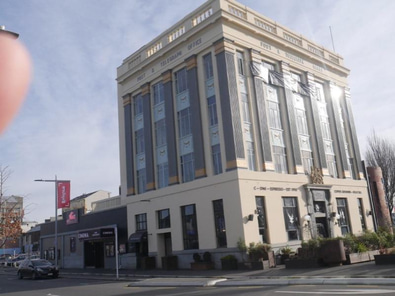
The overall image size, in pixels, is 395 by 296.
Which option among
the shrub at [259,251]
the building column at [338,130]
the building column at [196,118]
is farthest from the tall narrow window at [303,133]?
the shrub at [259,251]

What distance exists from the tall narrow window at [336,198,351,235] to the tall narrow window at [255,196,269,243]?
375 inches

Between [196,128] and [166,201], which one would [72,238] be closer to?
[166,201]

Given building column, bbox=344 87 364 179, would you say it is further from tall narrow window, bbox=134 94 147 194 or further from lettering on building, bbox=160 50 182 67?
tall narrow window, bbox=134 94 147 194

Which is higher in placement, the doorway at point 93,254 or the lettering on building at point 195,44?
the lettering on building at point 195,44

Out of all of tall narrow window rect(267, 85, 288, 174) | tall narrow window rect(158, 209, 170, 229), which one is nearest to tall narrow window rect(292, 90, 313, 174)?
tall narrow window rect(267, 85, 288, 174)

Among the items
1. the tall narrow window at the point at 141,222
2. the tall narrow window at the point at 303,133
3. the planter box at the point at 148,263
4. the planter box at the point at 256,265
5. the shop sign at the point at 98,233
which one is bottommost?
the planter box at the point at 256,265

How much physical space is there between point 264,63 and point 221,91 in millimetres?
5967

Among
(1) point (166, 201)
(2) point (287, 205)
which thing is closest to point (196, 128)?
(1) point (166, 201)

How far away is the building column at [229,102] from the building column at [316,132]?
9.29 metres

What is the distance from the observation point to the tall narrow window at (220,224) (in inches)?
1045

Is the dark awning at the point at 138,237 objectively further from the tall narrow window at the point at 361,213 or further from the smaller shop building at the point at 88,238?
the tall narrow window at the point at 361,213

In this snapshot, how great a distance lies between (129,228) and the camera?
34281mm

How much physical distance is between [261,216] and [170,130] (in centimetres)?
1022

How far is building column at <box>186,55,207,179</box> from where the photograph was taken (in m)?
28.8
